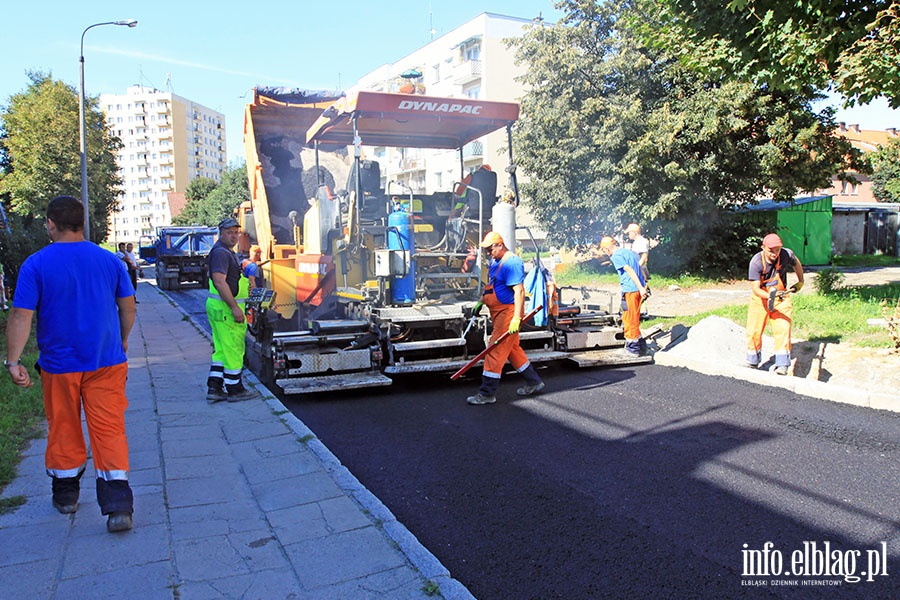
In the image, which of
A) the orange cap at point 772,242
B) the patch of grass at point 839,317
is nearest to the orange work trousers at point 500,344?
the orange cap at point 772,242

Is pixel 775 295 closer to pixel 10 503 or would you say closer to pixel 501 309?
pixel 501 309

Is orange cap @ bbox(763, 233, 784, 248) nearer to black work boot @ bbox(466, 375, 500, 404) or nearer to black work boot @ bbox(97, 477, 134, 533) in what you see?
black work boot @ bbox(466, 375, 500, 404)

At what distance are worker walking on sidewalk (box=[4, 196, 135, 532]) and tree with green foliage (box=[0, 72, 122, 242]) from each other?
84.6 ft

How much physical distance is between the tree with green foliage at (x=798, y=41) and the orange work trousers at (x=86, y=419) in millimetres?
7014

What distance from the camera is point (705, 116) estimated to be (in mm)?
15609

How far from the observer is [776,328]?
23.3ft

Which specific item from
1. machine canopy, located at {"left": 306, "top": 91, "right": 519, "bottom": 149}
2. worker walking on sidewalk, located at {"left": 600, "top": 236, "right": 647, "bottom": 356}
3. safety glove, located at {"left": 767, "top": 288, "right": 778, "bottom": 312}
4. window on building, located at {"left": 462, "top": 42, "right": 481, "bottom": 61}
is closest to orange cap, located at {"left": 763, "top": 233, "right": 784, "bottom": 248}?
safety glove, located at {"left": 767, "top": 288, "right": 778, "bottom": 312}

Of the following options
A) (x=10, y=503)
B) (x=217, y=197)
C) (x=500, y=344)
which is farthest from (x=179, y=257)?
(x=217, y=197)

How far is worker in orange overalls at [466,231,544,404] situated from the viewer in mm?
6305

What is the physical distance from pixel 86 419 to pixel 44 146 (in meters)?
27.3

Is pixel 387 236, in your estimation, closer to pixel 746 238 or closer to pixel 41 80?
pixel 746 238

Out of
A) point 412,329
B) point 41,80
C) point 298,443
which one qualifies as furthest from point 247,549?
point 41,80

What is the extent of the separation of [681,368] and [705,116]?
390 inches

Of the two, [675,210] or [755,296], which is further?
[675,210]
